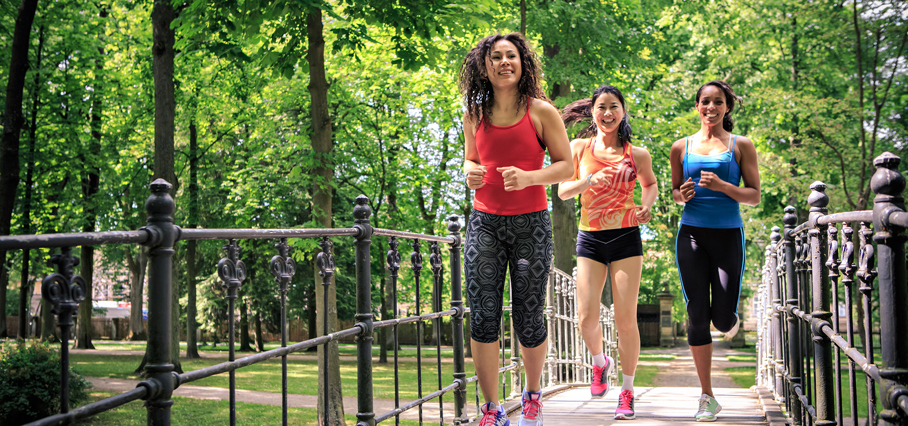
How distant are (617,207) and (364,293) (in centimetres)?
163

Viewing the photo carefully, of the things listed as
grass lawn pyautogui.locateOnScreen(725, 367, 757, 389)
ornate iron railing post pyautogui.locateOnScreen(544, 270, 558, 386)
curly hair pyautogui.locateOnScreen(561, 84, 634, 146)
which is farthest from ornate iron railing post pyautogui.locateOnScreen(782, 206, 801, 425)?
grass lawn pyautogui.locateOnScreen(725, 367, 757, 389)

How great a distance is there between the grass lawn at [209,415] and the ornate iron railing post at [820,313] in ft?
33.3

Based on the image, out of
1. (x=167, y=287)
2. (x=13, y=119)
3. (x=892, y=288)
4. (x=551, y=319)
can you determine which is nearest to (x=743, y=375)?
(x=551, y=319)

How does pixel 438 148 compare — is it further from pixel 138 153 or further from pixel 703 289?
pixel 703 289

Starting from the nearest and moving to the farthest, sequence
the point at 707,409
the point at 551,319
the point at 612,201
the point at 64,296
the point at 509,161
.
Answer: the point at 64,296
the point at 509,161
the point at 612,201
the point at 707,409
the point at 551,319

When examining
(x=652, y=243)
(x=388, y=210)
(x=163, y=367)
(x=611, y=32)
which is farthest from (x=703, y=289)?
(x=652, y=243)

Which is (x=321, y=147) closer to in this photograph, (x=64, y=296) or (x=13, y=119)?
(x=13, y=119)

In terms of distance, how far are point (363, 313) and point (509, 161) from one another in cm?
117

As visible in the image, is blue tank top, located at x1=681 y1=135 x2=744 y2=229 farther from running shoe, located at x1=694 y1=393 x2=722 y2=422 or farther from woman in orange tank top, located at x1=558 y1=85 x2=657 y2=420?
running shoe, located at x1=694 y1=393 x2=722 y2=422

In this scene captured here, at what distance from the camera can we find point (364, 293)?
12.4 feet

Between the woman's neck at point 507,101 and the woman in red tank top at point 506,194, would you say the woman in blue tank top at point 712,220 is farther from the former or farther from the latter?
the woman's neck at point 507,101

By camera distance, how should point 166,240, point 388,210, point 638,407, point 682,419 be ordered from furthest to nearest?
point 388,210 → point 638,407 → point 682,419 → point 166,240

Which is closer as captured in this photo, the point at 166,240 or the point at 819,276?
the point at 166,240

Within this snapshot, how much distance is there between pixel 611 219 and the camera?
4.28m
